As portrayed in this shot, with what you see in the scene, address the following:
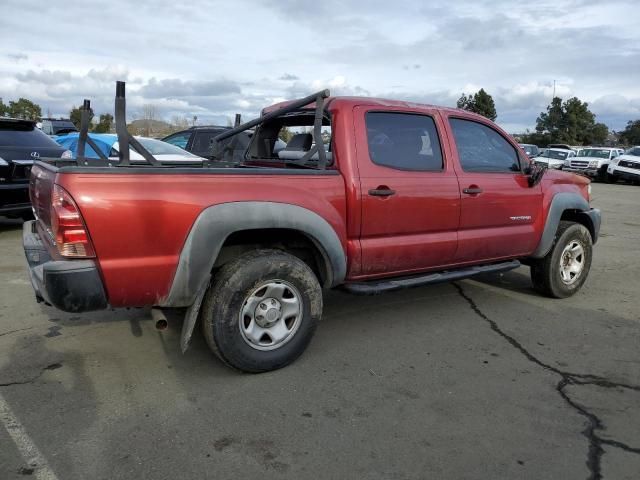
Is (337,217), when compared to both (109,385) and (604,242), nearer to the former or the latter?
(109,385)

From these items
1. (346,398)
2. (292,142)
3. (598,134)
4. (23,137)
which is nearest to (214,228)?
(346,398)

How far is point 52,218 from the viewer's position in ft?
10.0

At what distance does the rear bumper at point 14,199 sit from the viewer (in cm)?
725

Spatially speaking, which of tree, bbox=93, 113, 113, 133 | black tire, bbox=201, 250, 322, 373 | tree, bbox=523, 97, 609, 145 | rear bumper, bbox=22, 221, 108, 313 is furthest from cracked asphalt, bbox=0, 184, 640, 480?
tree, bbox=523, 97, 609, 145

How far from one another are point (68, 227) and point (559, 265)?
4531 millimetres

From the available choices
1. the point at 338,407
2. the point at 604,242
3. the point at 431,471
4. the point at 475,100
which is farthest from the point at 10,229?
the point at 475,100

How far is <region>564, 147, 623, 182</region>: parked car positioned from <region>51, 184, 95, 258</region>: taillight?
26672 mm

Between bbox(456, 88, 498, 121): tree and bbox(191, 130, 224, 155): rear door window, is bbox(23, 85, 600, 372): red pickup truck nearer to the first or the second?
bbox(191, 130, 224, 155): rear door window

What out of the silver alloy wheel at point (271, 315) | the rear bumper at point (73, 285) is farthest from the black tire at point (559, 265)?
the rear bumper at point (73, 285)

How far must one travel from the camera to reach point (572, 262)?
561 centimetres

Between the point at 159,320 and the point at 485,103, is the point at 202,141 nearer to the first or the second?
the point at 159,320

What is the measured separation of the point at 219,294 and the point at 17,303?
8.74ft

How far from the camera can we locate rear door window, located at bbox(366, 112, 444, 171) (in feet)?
13.7

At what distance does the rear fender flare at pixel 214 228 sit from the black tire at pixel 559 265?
295 cm
